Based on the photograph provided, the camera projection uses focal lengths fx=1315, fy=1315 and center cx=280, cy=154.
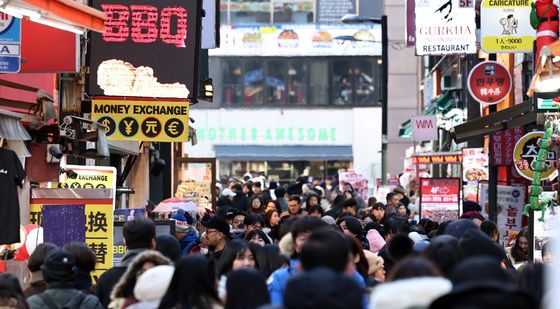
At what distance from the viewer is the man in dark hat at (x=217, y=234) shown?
13.1 m

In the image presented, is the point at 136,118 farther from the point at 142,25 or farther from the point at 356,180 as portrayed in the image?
the point at 356,180

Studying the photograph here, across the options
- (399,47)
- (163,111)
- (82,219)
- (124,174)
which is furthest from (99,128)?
(399,47)

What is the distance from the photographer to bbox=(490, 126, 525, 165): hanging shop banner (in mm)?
21531

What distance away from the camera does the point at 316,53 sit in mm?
57844

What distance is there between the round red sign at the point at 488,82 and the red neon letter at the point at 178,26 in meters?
8.89

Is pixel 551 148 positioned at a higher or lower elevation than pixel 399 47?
lower

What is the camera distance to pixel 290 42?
58.0m

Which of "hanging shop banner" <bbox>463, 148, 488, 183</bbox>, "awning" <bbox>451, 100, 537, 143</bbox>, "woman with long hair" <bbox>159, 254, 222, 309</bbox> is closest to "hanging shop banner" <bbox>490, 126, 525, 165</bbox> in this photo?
"awning" <bbox>451, 100, 537, 143</bbox>

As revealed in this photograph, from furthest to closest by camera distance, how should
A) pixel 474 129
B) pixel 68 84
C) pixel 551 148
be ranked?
pixel 474 129
pixel 68 84
pixel 551 148

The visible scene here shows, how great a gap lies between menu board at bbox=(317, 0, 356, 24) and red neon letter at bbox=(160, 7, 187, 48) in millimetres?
39817

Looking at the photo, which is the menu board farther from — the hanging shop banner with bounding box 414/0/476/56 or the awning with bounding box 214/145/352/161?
the hanging shop banner with bounding box 414/0/476/56

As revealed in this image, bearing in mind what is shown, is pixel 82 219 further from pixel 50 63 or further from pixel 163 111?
pixel 163 111

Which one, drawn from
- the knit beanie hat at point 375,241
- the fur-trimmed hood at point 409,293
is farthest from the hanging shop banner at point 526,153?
the fur-trimmed hood at point 409,293

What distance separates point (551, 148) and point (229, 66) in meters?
45.1
